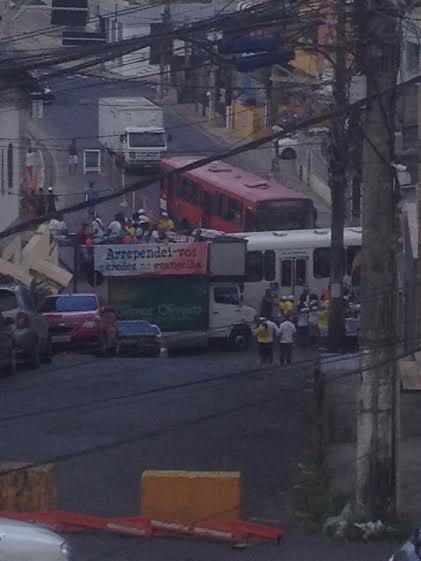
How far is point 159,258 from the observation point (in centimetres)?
3425

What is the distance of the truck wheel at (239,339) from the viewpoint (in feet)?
109

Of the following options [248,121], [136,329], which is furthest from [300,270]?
[248,121]

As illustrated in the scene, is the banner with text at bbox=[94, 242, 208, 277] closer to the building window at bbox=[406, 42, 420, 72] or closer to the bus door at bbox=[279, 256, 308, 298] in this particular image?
the bus door at bbox=[279, 256, 308, 298]

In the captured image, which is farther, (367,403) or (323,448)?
(323,448)

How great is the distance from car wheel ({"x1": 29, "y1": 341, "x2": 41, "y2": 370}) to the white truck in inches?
1091

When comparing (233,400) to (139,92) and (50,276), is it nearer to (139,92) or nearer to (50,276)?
(50,276)

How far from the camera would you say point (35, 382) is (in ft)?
76.0

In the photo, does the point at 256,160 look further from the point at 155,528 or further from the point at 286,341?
the point at 155,528

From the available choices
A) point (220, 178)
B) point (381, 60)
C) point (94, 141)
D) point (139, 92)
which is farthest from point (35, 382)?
point (139, 92)

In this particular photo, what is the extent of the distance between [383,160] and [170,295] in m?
21.5

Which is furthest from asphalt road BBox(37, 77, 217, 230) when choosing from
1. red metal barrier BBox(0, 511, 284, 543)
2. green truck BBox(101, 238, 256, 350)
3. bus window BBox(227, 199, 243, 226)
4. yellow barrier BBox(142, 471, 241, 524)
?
red metal barrier BBox(0, 511, 284, 543)

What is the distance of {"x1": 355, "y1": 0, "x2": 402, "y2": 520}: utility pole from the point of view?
13047 mm

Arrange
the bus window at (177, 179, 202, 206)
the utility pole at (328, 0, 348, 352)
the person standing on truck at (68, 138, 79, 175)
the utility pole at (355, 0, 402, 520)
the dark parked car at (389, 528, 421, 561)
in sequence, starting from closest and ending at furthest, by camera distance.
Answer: the dark parked car at (389, 528, 421, 561)
the utility pole at (355, 0, 402, 520)
the utility pole at (328, 0, 348, 352)
the bus window at (177, 179, 202, 206)
the person standing on truck at (68, 138, 79, 175)

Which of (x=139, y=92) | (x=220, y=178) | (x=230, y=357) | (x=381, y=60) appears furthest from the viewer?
(x=139, y=92)
